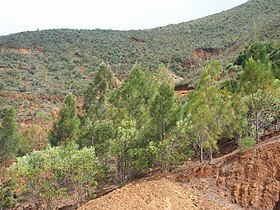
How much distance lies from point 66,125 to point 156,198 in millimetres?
21500

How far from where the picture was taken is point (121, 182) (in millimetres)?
26938

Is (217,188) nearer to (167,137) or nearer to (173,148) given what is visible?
(173,148)

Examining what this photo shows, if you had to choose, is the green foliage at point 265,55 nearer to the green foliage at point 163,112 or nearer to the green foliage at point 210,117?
the green foliage at point 210,117

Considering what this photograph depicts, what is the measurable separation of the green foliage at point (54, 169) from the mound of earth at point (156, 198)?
412 cm

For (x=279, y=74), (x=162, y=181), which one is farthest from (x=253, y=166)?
(x=279, y=74)

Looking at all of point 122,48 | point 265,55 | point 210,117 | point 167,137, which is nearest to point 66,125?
point 167,137

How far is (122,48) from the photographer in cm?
10062

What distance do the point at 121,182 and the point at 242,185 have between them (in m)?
8.81

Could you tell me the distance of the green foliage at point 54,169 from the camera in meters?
24.7

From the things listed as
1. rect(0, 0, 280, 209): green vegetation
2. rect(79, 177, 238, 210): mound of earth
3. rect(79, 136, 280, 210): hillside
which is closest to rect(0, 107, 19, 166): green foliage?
rect(0, 0, 280, 209): green vegetation

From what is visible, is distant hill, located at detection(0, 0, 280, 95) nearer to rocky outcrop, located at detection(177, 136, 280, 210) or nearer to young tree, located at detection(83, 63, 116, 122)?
young tree, located at detection(83, 63, 116, 122)

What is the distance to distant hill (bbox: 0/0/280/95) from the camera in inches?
3137

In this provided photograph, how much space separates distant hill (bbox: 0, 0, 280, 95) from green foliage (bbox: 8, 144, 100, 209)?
50.4m

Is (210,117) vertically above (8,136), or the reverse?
(210,117)
